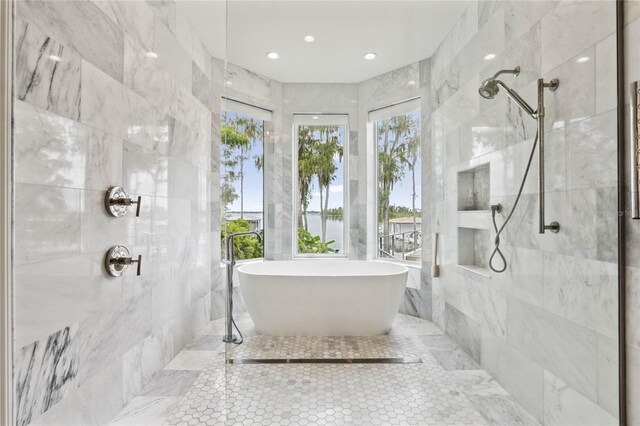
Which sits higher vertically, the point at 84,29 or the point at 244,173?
the point at 84,29

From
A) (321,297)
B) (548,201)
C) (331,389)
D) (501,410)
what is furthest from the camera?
(321,297)

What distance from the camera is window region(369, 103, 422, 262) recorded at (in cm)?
208

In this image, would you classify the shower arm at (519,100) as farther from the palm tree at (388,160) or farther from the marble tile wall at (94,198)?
the marble tile wall at (94,198)

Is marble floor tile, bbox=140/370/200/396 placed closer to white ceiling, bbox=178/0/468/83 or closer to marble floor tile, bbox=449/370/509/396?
marble floor tile, bbox=449/370/509/396

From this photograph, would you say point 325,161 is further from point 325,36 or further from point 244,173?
point 325,36

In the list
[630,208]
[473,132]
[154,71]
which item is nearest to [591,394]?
[630,208]

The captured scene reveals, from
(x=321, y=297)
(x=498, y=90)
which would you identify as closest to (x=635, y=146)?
(x=498, y=90)

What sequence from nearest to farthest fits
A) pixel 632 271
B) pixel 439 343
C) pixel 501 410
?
pixel 632 271 < pixel 501 410 < pixel 439 343

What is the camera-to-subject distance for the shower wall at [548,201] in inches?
52.7

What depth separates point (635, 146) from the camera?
1.29 metres

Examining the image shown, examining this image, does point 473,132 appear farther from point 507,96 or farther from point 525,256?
point 525,256

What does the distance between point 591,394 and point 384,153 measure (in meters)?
1.68

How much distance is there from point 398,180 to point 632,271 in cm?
126

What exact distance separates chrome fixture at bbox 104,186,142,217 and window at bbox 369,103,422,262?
5.16ft
